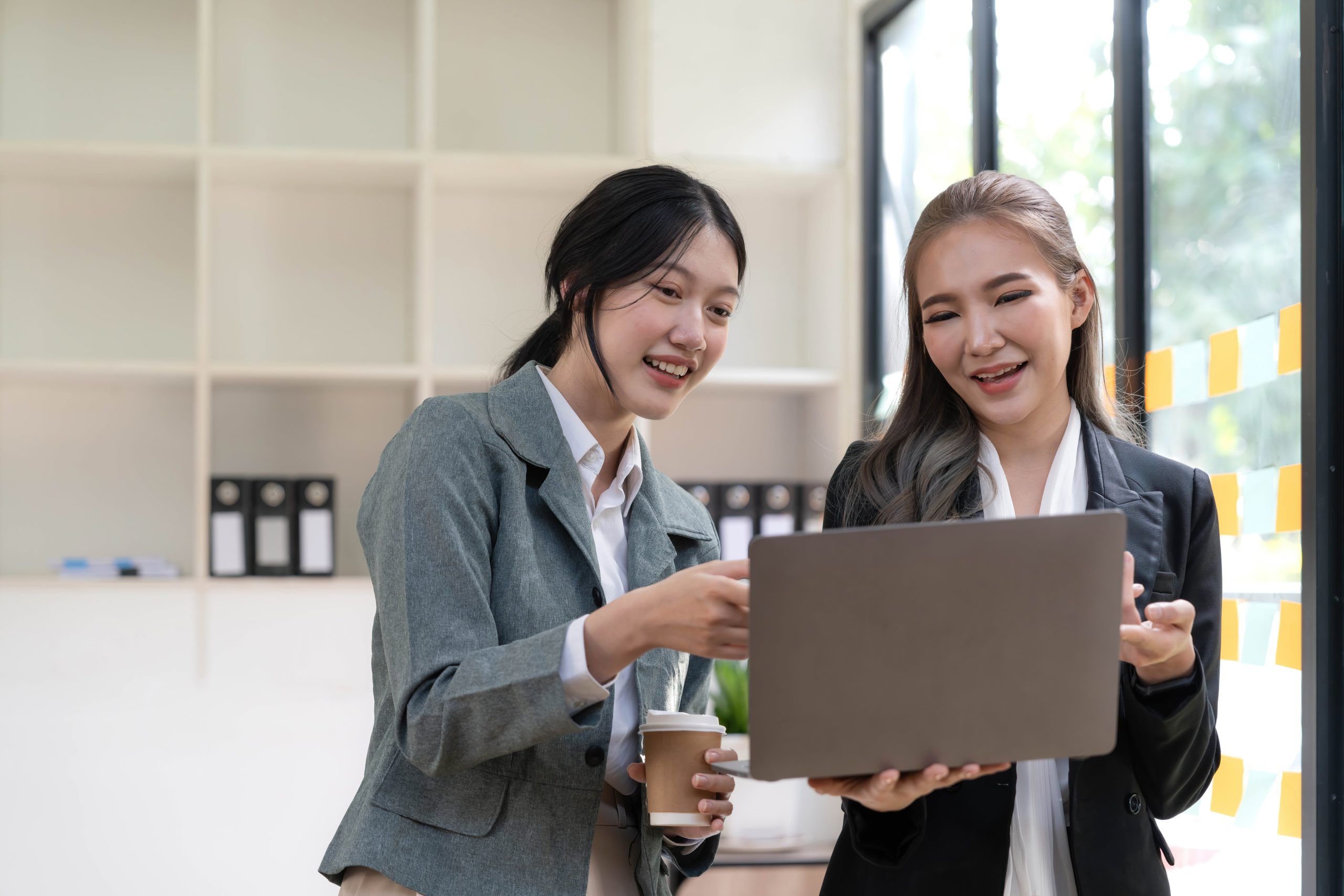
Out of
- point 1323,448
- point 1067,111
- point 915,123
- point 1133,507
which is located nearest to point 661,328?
point 1133,507

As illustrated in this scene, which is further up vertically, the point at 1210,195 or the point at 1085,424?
the point at 1210,195

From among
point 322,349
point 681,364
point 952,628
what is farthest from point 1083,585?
point 322,349

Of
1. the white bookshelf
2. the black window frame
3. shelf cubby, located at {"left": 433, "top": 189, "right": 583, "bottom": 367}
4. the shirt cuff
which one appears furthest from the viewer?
shelf cubby, located at {"left": 433, "top": 189, "right": 583, "bottom": 367}

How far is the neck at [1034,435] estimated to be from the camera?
1.39 meters

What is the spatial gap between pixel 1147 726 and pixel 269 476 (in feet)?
7.88

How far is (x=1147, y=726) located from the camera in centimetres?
116

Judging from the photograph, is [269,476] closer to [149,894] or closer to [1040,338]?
[149,894]

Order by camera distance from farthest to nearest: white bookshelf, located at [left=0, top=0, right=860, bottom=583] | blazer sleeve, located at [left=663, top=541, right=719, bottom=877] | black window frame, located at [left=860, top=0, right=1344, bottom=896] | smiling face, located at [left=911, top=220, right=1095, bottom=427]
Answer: white bookshelf, located at [left=0, top=0, right=860, bottom=583], black window frame, located at [left=860, top=0, right=1344, bottom=896], blazer sleeve, located at [left=663, top=541, right=719, bottom=877], smiling face, located at [left=911, top=220, right=1095, bottom=427]

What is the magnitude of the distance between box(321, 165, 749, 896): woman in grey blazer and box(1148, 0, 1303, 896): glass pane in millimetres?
911

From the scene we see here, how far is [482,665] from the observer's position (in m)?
1.10

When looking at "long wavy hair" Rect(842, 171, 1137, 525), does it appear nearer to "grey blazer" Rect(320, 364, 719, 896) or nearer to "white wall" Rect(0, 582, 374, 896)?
"grey blazer" Rect(320, 364, 719, 896)

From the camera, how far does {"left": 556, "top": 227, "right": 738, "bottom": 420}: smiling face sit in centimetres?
132

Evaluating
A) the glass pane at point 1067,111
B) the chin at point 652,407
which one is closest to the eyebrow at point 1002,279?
the chin at point 652,407

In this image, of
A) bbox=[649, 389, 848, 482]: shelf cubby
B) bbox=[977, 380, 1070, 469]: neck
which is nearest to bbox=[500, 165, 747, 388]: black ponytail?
bbox=[977, 380, 1070, 469]: neck
